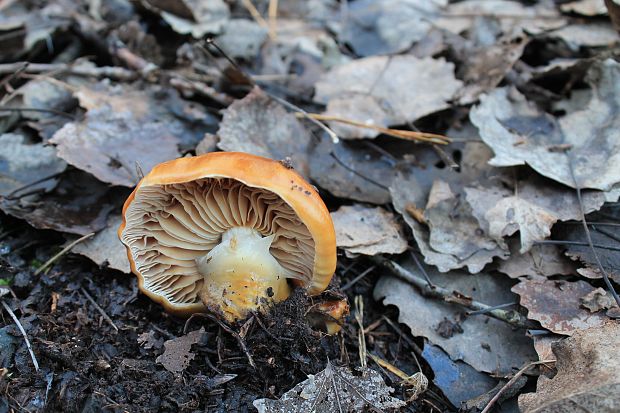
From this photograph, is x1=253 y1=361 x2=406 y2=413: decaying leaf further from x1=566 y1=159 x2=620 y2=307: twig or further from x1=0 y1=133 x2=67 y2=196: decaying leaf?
x1=0 y1=133 x2=67 y2=196: decaying leaf

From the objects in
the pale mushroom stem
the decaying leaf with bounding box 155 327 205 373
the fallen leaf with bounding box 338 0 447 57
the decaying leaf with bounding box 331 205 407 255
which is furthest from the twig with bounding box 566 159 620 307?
the decaying leaf with bounding box 155 327 205 373

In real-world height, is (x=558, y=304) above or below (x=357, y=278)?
above

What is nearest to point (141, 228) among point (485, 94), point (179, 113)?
point (179, 113)

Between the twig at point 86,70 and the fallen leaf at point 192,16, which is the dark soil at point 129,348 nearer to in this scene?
the twig at point 86,70

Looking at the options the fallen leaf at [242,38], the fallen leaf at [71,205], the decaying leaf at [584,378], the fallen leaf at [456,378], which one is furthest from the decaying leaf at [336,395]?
the fallen leaf at [242,38]

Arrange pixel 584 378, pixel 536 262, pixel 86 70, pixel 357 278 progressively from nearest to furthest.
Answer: pixel 584 378 < pixel 536 262 < pixel 357 278 < pixel 86 70

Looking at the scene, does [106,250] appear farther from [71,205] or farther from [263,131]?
[263,131]

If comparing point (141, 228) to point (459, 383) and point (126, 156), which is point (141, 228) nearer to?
point (126, 156)

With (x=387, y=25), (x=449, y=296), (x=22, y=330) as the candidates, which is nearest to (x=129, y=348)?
(x=22, y=330)
